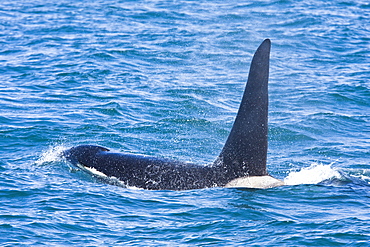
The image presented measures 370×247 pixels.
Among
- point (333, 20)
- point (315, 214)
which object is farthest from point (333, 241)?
point (333, 20)

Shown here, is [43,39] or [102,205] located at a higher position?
[43,39]

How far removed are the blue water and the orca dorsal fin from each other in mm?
486

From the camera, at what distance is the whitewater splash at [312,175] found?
44.7ft

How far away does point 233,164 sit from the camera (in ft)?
41.3

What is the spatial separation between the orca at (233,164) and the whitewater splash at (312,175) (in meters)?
0.83

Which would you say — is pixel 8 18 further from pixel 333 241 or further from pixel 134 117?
pixel 333 241

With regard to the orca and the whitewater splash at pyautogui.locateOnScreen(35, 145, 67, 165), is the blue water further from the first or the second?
the orca

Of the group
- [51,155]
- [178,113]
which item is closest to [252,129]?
[51,155]

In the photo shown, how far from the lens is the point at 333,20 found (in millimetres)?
34188

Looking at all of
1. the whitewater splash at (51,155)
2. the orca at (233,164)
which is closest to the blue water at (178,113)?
the whitewater splash at (51,155)

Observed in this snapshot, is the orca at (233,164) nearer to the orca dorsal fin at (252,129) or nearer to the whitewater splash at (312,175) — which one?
the orca dorsal fin at (252,129)

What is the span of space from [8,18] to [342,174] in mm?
24320

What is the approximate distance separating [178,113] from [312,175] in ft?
22.4

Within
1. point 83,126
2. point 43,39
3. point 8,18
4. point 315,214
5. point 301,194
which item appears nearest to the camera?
point 315,214
